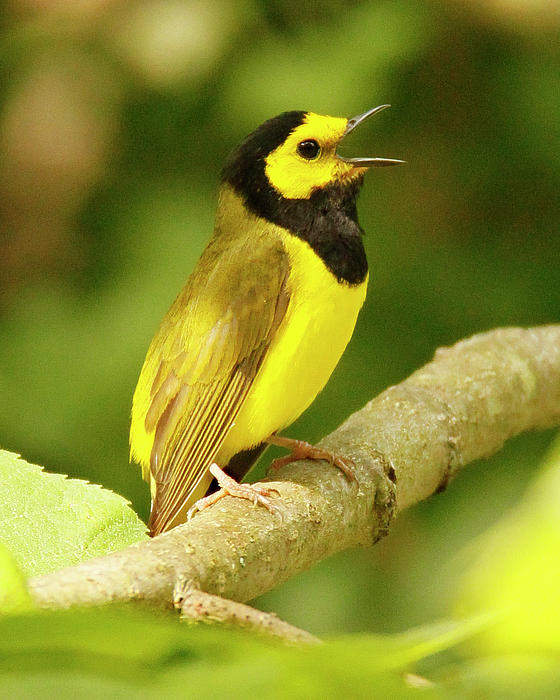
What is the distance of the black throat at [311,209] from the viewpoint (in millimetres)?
2725

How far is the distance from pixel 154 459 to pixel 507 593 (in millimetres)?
2136

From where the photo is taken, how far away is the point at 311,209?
9.29ft

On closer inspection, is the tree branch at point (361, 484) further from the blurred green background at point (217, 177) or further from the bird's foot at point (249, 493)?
the blurred green background at point (217, 177)

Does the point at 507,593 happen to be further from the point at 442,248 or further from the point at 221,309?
the point at 442,248

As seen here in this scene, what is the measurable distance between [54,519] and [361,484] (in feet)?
3.25

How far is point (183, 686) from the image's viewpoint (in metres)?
0.43

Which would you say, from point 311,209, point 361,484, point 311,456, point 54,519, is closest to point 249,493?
point 361,484

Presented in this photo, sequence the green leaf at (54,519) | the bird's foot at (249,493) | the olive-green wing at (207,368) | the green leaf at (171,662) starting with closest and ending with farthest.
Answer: the green leaf at (171,662) < the green leaf at (54,519) < the bird's foot at (249,493) < the olive-green wing at (207,368)

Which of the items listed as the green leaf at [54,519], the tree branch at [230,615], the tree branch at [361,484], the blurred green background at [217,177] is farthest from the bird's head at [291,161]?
the tree branch at [230,615]

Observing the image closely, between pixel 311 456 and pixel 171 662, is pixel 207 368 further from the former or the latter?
pixel 171 662

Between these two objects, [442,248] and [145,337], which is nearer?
[145,337]

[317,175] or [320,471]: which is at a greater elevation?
[317,175]

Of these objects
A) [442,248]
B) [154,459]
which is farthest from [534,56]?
[154,459]

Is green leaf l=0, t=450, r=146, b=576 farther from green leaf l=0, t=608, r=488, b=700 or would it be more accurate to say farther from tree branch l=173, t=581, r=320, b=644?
green leaf l=0, t=608, r=488, b=700
